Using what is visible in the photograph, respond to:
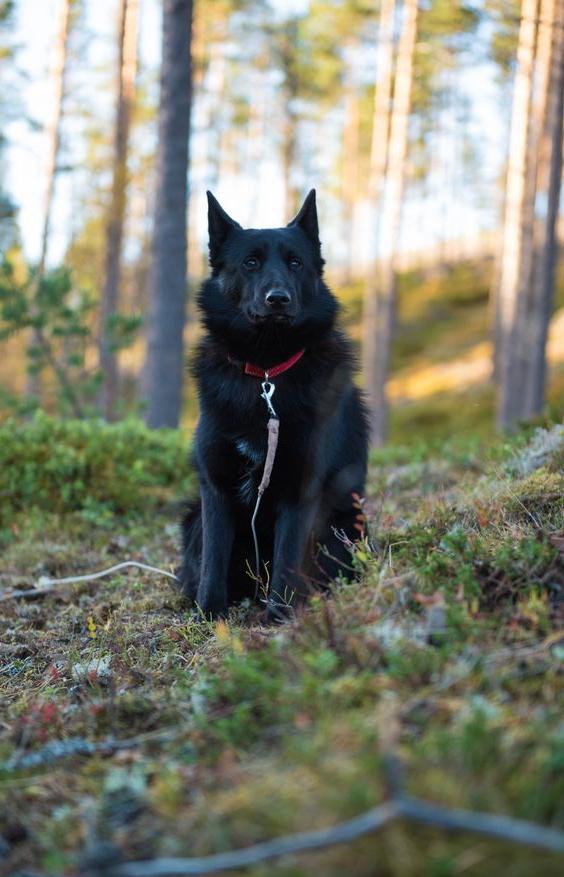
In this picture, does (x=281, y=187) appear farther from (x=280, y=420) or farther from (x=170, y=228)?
(x=280, y=420)

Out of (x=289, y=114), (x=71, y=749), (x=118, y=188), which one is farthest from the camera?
(x=289, y=114)

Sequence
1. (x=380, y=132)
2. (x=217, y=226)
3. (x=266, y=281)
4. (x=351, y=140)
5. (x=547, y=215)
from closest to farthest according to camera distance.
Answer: (x=266, y=281) < (x=217, y=226) < (x=547, y=215) < (x=380, y=132) < (x=351, y=140)

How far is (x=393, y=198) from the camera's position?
1692cm

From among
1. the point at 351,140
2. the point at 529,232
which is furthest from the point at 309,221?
the point at 351,140

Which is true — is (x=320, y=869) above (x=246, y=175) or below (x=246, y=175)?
below

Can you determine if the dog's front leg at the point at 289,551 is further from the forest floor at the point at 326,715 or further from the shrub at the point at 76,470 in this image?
the shrub at the point at 76,470

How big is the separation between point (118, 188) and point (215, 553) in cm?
1183

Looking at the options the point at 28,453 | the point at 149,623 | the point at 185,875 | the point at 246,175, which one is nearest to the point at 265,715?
the point at 185,875

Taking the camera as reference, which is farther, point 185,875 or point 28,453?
point 28,453

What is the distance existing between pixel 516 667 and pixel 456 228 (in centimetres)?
4622

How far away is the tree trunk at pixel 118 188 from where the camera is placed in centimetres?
1455

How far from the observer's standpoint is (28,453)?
6.85 m

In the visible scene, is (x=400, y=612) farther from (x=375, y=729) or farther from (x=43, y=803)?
(x=43, y=803)

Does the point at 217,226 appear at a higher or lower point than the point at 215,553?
higher
